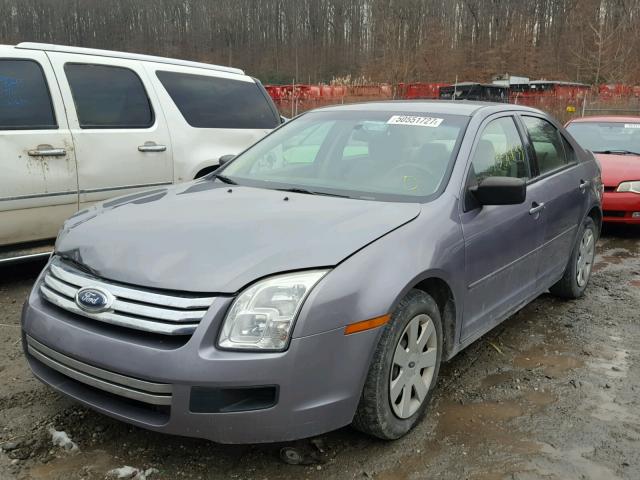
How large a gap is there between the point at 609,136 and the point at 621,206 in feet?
6.04

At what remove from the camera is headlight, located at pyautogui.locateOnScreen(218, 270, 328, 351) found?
7.14 ft

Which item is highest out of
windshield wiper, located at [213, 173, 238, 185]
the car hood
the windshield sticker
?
the windshield sticker

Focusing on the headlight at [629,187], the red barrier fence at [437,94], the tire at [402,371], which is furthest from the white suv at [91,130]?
the red barrier fence at [437,94]

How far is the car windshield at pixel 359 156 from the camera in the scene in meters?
3.18

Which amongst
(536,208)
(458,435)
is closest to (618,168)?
(536,208)

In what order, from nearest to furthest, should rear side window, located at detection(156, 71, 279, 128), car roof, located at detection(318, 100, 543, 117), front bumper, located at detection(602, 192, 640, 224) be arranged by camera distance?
car roof, located at detection(318, 100, 543, 117) → rear side window, located at detection(156, 71, 279, 128) → front bumper, located at detection(602, 192, 640, 224)

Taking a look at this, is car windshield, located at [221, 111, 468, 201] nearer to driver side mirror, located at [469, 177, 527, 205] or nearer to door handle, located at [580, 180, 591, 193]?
driver side mirror, located at [469, 177, 527, 205]

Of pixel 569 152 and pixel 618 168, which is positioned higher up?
pixel 569 152

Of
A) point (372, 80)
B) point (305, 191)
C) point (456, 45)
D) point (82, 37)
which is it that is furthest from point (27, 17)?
point (305, 191)

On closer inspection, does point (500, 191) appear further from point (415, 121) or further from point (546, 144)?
point (546, 144)

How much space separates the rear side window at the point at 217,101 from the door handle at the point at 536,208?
328cm

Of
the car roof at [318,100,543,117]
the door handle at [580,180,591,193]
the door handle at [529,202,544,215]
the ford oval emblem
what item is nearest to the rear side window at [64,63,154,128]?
the car roof at [318,100,543,117]

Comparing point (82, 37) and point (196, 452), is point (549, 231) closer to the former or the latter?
point (196, 452)

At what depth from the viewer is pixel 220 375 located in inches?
Answer: 83.6
